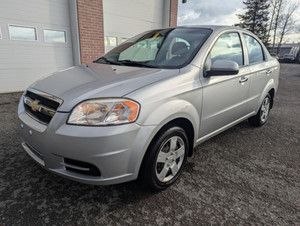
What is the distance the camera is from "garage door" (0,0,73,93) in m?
5.77

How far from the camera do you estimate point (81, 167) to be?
5.55 feet

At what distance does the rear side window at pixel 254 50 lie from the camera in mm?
3232

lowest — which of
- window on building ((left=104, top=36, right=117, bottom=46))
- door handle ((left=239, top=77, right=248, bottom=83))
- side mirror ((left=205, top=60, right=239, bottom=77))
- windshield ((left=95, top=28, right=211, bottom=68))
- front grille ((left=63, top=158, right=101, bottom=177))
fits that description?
front grille ((left=63, top=158, right=101, bottom=177))

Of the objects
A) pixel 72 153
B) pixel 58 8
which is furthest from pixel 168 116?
pixel 58 8

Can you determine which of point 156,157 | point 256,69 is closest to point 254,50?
point 256,69

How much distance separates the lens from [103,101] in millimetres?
1695

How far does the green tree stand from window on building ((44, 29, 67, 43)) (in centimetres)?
3523

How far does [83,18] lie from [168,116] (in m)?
6.03

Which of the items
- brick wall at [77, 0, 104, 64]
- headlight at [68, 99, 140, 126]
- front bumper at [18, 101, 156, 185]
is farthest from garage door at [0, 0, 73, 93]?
headlight at [68, 99, 140, 126]

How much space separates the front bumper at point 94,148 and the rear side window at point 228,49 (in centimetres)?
136

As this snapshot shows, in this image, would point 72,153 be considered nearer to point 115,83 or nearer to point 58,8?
point 115,83

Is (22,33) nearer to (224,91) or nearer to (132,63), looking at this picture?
(132,63)

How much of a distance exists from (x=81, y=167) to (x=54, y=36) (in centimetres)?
605

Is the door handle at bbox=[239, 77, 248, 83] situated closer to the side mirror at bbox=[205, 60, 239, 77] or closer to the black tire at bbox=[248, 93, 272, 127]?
the side mirror at bbox=[205, 60, 239, 77]
